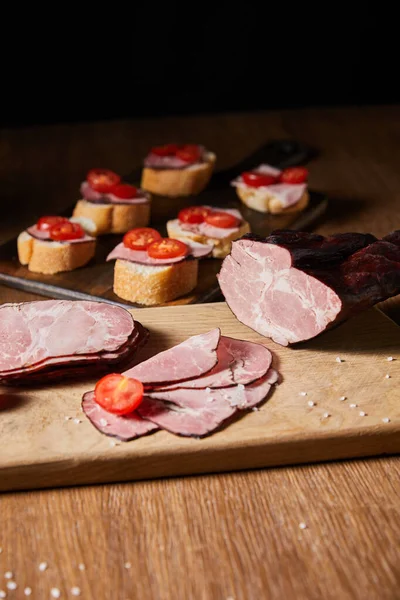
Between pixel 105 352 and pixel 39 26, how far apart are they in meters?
4.72

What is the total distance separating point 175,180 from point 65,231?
1221 millimetres

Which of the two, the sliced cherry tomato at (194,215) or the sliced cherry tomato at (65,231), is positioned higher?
the sliced cherry tomato at (194,215)

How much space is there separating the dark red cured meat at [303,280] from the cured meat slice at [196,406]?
1.28ft

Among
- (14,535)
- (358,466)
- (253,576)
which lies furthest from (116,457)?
(358,466)

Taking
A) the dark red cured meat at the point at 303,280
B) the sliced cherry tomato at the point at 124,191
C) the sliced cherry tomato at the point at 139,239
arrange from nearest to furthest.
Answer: the dark red cured meat at the point at 303,280
the sliced cherry tomato at the point at 139,239
the sliced cherry tomato at the point at 124,191

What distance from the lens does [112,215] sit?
4.77 meters

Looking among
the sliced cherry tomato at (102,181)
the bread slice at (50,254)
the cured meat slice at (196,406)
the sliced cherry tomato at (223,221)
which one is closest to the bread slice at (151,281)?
the bread slice at (50,254)

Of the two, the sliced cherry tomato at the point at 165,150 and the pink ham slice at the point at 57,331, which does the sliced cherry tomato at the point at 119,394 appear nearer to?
the pink ham slice at the point at 57,331

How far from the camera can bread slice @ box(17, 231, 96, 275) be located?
13.8ft

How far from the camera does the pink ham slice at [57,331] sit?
9.77ft

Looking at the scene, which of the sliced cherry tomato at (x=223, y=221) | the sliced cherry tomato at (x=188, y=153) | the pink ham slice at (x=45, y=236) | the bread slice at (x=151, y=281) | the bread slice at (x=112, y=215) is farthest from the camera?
the sliced cherry tomato at (x=188, y=153)

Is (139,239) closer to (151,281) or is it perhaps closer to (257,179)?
(151,281)

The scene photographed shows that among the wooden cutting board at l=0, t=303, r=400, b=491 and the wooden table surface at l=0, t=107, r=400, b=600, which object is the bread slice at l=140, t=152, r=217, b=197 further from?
the wooden table surface at l=0, t=107, r=400, b=600

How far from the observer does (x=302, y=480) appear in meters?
2.76
